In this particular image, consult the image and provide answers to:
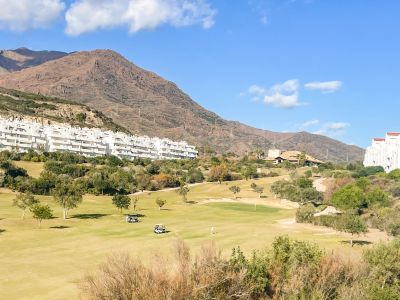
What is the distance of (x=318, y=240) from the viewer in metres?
63.6

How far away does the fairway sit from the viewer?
4106 cm

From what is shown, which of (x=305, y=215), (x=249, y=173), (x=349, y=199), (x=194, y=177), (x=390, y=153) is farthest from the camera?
(x=390, y=153)

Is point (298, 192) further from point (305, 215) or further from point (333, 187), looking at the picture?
point (305, 215)

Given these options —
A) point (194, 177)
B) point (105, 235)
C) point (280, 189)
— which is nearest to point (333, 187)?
point (280, 189)

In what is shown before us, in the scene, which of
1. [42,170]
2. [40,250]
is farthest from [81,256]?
[42,170]

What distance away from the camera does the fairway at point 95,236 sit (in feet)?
135

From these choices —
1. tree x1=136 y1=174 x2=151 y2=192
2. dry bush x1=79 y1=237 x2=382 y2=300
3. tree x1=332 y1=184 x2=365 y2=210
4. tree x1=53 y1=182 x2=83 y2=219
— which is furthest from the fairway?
tree x1=136 y1=174 x2=151 y2=192

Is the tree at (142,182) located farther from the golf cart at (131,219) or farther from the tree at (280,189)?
the golf cart at (131,219)

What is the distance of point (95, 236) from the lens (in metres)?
64.4

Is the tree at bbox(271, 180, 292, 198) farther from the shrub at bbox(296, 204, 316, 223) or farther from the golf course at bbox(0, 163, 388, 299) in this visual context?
the shrub at bbox(296, 204, 316, 223)

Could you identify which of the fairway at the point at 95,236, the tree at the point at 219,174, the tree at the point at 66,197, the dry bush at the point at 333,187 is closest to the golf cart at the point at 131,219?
the fairway at the point at 95,236

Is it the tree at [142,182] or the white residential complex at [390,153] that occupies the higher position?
the white residential complex at [390,153]

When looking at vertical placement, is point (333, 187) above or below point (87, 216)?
above

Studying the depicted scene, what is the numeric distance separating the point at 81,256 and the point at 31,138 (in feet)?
458
